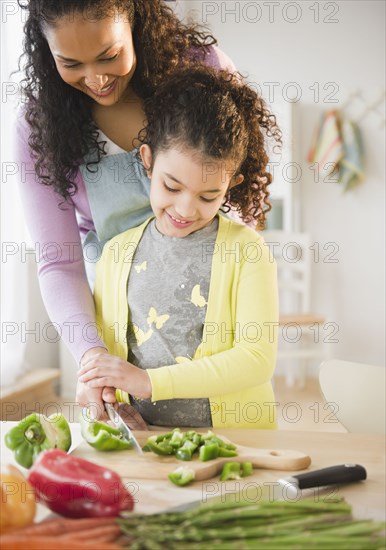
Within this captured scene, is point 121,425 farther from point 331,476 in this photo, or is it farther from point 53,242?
point 53,242

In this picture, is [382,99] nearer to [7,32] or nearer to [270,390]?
[7,32]

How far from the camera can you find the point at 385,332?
4953 millimetres

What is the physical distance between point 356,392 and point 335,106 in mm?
3633

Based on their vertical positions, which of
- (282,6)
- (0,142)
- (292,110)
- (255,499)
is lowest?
(255,499)

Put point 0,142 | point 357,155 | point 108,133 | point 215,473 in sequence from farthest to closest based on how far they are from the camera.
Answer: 1. point 357,155
2. point 0,142
3. point 108,133
4. point 215,473

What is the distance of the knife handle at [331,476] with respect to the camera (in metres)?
1.08

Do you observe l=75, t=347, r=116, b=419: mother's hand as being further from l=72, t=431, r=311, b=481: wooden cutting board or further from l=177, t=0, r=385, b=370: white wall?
l=177, t=0, r=385, b=370: white wall

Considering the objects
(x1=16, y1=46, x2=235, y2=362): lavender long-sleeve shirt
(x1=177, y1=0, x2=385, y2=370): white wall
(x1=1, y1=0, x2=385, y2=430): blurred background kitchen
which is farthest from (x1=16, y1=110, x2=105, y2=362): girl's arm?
(x1=177, y1=0, x2=385, y2=370): white wall

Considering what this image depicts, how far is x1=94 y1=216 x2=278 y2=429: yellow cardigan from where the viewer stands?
1.42 metres

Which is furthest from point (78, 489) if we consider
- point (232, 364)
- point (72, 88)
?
point (72, 88)

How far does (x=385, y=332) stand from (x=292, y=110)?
1.56 m

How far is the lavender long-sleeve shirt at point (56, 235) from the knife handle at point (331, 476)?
64 cm

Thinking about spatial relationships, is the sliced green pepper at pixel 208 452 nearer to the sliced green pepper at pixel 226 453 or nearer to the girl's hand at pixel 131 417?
the sliced green pepper at pixel 226 453

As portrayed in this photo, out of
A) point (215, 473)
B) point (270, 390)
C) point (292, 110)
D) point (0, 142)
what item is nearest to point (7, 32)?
point (0, 142)
